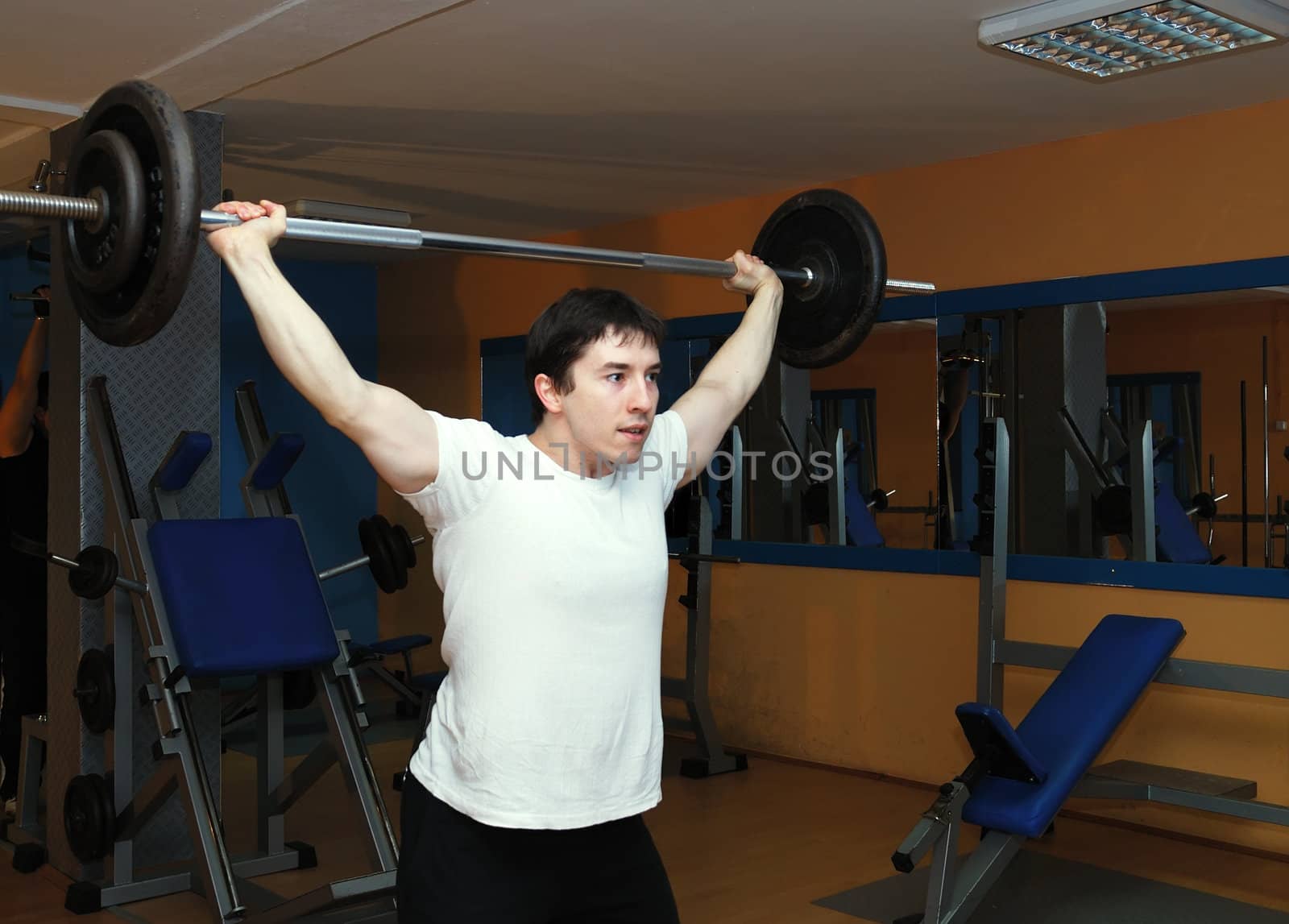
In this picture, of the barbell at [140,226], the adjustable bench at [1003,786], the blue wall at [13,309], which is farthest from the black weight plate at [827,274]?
the blue wall at [13,309]

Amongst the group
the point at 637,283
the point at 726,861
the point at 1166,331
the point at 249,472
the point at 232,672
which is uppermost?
the point at 637,283

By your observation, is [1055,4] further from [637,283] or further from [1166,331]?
[637,283]

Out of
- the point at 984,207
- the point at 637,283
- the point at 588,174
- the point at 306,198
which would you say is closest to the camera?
the point at 984,207

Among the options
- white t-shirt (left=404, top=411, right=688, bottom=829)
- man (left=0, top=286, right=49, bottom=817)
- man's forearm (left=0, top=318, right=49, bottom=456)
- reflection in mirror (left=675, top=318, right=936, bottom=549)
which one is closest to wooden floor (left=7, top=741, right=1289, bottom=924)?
man (left=0, top=286, right=49, bottom=817)

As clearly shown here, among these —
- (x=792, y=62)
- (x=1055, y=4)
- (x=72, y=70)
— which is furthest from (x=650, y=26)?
(x=72, y=70)

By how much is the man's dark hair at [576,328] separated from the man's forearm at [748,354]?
1.00 feet

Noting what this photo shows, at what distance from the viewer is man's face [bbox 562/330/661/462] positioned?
1.44 metres

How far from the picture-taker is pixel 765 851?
349 cm

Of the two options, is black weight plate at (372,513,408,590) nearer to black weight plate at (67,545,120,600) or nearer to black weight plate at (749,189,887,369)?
black weight plate at (67,545,120,600)

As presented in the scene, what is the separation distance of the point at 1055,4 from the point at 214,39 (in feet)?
5.97

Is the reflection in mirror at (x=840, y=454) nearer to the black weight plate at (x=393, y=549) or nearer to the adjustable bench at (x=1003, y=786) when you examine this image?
the adjustable bench at (x=1003, y=786)

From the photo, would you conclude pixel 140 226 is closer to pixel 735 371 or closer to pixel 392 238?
pixel 392 238

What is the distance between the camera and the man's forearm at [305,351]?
51.1 inches

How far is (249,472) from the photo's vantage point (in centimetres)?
331
